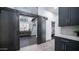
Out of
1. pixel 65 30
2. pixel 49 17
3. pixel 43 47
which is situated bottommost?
pixel 43 47

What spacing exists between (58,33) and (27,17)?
0.89 meters

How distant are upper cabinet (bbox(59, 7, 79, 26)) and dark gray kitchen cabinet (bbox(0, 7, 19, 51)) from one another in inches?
43.6

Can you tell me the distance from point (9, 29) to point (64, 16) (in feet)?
4.73

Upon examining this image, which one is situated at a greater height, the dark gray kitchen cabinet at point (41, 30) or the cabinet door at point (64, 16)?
the cabinet door at point (64, 16)

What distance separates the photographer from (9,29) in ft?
5.88

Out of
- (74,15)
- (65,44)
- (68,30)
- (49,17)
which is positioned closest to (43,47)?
(65,44)

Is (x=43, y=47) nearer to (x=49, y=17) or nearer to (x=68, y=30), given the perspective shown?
(x=49, y=17)

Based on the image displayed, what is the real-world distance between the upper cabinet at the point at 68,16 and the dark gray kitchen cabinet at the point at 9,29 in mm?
1108

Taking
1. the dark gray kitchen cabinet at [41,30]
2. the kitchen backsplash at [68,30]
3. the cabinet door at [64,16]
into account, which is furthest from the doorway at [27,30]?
the kitchen backsplash at [68,30]

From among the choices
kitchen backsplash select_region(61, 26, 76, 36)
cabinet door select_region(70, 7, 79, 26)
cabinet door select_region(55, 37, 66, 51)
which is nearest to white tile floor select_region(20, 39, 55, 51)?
cabinet door select_region(55, 37, 66, 51)

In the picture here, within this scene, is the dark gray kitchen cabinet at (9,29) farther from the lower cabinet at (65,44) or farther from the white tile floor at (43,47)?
the lower cabinet at (65,44)

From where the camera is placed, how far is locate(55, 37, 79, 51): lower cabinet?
1.61 meters

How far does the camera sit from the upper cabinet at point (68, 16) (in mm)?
1747
